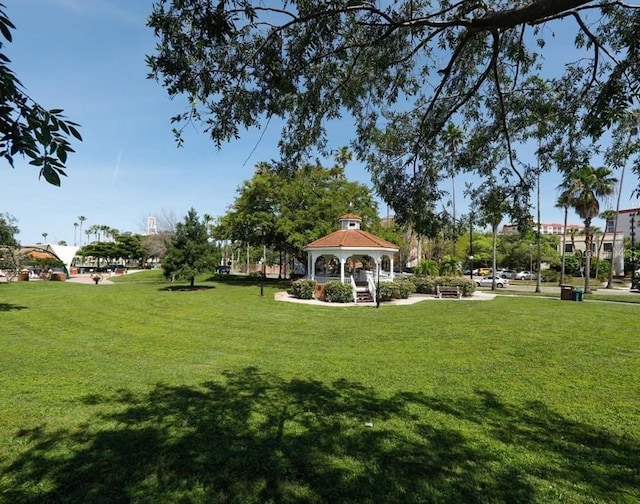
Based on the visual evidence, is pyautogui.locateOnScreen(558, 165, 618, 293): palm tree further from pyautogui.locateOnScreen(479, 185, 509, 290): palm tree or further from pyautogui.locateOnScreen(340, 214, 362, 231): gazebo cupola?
pyautogui.locateOnScreen(479, 185, 509, 290): palm tree

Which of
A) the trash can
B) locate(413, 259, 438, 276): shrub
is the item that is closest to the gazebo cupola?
locate(413, 259, 438, 276): shrub

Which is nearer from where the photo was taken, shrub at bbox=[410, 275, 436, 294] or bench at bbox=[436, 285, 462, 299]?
bench at bbox=[436, 285, 462, 299]

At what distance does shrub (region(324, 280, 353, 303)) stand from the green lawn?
29.1ft

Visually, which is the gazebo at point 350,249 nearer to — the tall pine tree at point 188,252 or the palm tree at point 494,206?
the tall pine tree at point 188,252

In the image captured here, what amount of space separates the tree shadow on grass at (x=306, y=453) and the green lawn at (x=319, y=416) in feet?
0.08

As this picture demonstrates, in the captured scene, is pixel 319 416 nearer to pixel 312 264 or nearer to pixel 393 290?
pixel 393 290

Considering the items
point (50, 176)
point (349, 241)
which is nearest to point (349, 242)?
point (349, 241)

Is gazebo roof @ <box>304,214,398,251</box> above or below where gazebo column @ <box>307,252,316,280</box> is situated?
above

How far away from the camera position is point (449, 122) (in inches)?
278

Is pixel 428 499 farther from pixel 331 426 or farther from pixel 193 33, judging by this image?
pixel 193 33

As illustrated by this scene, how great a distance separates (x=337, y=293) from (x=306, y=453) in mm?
17125

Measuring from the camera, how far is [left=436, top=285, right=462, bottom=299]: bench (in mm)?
24823

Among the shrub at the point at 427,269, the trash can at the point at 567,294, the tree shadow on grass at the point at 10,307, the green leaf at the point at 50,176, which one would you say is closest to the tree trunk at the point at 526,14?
the green leaf at the point at 50,176

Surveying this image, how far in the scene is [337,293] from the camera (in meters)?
21.8
